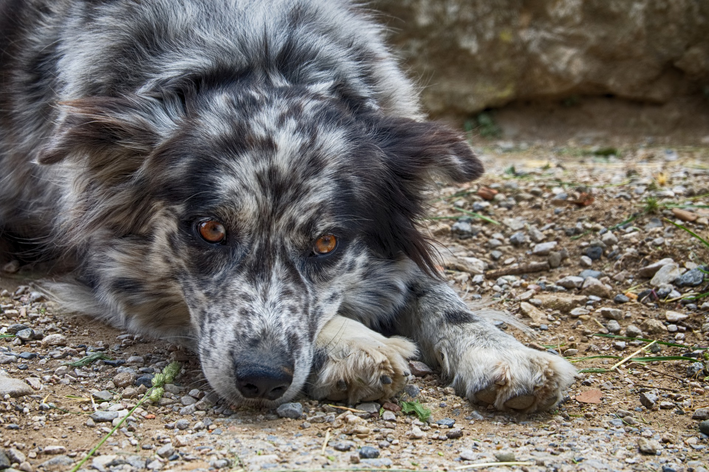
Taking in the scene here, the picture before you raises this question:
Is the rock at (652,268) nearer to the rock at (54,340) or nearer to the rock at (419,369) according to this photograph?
the rock at (419,369)

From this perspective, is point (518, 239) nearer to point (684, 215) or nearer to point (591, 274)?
point (591, 274)

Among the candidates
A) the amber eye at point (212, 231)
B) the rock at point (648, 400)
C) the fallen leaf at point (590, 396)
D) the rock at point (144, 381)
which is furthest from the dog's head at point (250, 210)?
the rock at point (648, 400)

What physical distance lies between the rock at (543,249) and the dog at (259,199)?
3.76ft

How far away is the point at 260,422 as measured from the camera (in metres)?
3.08

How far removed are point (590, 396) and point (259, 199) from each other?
69.3 inches

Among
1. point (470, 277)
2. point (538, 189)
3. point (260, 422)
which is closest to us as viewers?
point (260, 422)

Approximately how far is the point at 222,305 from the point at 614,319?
89.9 inches

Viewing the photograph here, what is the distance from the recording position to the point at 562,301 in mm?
4410

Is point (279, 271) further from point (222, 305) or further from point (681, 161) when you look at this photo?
point (681, 161)

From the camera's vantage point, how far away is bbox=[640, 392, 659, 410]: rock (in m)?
3.38

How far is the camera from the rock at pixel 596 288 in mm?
4488

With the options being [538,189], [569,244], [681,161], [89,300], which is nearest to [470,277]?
[569,244]

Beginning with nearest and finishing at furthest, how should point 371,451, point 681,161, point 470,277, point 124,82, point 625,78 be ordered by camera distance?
point 371,451
point 124,82
point 470,277
point 681,161
point 625,78

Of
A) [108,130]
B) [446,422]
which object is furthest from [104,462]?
[108,130]
